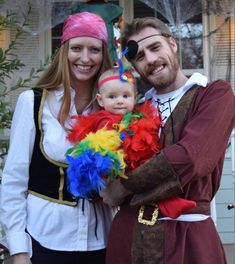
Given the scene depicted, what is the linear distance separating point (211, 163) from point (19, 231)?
0.89m

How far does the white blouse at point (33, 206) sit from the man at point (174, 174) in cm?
18

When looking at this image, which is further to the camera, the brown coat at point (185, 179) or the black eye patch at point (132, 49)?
the black eye patch at point (132, 49)

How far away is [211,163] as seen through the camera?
2002 millimetres

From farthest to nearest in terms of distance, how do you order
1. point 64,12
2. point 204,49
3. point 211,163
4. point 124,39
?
point 204,49, point 64,12, point 124,39, point 211,163

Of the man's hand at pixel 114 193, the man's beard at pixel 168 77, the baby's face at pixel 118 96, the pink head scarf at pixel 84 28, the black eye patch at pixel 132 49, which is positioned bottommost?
the man's hand at pixel 114 193

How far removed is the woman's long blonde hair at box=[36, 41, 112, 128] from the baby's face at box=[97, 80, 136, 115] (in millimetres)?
175

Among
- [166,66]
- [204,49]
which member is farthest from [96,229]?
[204,49]


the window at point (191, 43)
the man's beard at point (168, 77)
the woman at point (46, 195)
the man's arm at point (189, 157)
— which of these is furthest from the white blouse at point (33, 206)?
the window at point (191, 43)

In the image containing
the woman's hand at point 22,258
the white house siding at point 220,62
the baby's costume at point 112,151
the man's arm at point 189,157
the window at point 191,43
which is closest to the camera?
the man's arm at point 189,157

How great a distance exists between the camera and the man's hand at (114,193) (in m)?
2.12

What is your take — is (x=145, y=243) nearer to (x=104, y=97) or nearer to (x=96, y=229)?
(x=96, y=229)

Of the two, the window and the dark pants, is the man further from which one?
the window

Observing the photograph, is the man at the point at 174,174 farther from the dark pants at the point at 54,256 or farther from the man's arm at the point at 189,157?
the dark pants at the point at 54,256

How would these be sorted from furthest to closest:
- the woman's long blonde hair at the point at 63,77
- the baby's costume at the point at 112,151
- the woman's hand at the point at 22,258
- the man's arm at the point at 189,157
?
the woman's long blonde hair at the point at 63,77
the woman's hand at the point at 22,258
the baby's costume at the point at 112,151
the man's arm at the point at 189,157
